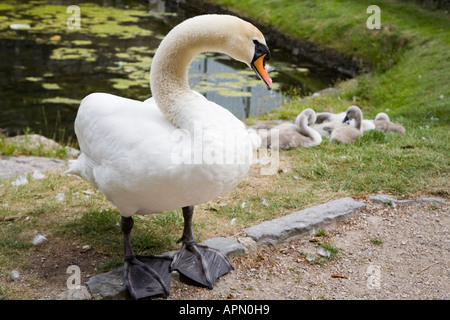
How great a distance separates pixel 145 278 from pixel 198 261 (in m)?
0.43

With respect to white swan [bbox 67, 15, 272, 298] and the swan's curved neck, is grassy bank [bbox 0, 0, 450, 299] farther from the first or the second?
the swan's curved neck

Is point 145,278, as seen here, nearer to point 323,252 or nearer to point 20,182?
point 323,252

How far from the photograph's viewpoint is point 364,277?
142 inches

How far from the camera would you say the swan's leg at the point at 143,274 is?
3.40 m

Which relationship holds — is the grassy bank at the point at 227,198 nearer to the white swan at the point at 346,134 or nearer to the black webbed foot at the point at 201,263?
the white swan at the point at 346,134

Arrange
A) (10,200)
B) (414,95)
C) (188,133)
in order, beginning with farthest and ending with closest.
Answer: (414,95) < (10,200) < (188,133)

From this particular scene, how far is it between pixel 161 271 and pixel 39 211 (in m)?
Answer: 1.59

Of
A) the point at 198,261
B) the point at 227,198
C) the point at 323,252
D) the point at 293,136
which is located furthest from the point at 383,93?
the point at 198,261

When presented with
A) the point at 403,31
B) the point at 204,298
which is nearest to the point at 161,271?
the point at 204,298

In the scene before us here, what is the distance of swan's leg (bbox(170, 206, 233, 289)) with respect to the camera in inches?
140

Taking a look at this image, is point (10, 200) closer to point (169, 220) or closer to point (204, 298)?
point (169, 220)

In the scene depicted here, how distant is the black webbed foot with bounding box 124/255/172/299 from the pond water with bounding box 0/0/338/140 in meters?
5.70

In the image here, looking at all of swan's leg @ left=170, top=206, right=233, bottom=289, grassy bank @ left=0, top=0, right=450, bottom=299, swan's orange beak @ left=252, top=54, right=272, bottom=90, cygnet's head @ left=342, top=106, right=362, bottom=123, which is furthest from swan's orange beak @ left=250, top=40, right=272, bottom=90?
cygnet's head @ left=342, top=106, right=362, bottom=123

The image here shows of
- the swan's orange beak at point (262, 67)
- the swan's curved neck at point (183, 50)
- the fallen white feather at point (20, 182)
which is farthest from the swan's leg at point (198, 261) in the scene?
the fallen white feather at point (20, 182)
